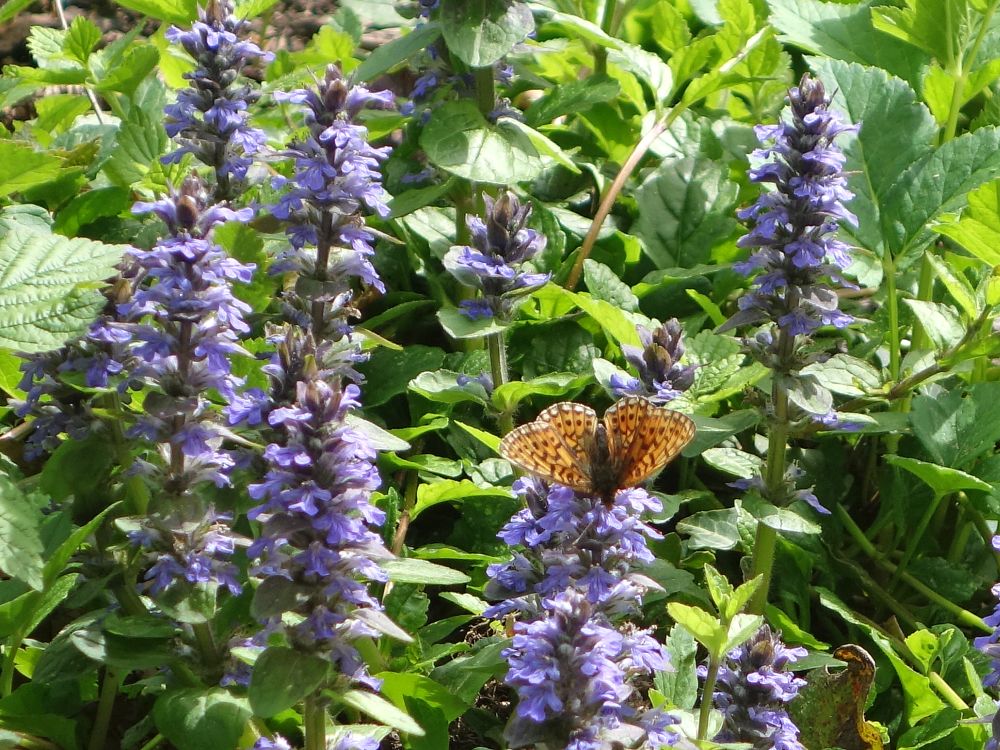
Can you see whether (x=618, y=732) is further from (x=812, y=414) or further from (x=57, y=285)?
(x=57, y=285)

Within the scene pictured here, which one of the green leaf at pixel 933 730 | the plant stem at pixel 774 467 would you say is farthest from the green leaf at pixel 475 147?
the green leaf at pixel 933 730

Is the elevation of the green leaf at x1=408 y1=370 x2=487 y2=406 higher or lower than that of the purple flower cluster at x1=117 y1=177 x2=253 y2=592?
lower

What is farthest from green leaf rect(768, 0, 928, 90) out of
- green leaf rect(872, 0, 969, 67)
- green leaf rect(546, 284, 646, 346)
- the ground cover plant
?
green leaf rect(546, 284, 646, 346)

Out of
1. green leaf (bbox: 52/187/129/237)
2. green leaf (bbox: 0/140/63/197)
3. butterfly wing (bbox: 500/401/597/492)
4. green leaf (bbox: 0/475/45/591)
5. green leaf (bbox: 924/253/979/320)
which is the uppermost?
green leaf (bbox: 0/140/63/197)

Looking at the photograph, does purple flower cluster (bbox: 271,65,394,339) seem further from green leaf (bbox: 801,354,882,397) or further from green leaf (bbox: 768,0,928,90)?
green leaf (bbox: 768,0,928,90)

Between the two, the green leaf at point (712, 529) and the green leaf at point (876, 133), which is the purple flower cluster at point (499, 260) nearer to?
the green leaf at point (712, 529)

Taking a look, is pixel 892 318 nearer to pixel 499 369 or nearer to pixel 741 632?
pixel 499 369

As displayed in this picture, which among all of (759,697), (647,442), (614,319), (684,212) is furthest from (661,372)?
(684,212)
